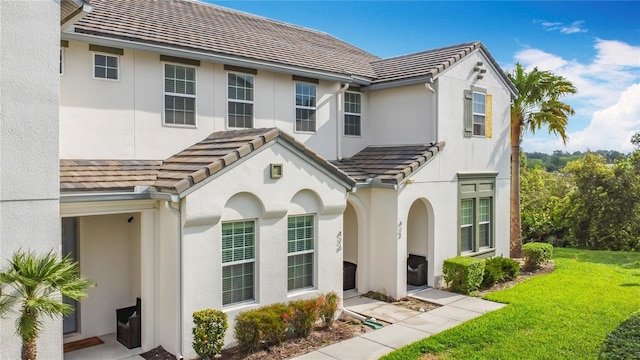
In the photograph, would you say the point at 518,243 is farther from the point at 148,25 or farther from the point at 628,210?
the point at 148,25

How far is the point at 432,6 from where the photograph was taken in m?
20.8

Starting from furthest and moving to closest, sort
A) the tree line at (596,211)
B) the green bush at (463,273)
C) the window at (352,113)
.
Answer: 1. the tree line at (596,211)
2. the window at (352,113)
3. the green bush at (463,273)

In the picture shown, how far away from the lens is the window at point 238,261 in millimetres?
10297

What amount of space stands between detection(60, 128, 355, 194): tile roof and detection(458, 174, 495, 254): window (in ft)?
22.3

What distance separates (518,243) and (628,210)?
23.0 ft

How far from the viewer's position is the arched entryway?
1547 cm

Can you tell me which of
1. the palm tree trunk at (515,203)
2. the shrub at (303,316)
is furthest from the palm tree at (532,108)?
the shrub at (303,316)

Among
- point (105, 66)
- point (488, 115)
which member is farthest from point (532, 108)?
point (105, 66)

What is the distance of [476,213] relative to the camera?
17.1 m

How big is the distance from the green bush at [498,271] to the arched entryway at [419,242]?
1806 millimetres

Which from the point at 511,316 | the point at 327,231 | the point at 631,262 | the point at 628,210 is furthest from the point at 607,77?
the point at 327,231

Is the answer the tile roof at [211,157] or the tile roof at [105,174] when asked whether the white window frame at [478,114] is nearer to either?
the tile roof at [211,157]

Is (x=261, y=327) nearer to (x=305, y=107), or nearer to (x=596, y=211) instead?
(x=305, y=107)

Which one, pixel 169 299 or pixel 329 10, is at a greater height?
pixel 329 10
